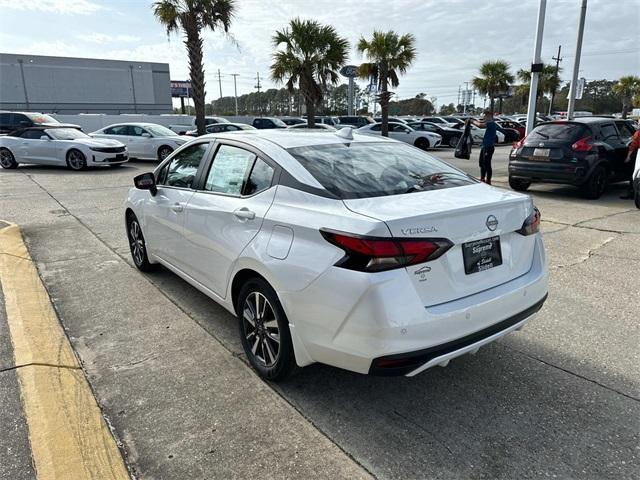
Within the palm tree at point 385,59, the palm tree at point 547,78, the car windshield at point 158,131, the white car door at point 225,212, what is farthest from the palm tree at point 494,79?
the white car door at point 225,212

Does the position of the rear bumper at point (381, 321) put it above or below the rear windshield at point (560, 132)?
below

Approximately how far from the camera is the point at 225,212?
10.7 ft

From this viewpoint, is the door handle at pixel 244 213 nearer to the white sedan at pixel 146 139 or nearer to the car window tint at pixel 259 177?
the car window tint at pixel 259 177

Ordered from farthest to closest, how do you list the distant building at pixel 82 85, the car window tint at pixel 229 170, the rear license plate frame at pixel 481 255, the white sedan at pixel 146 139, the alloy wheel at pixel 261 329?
the distant building at pixel 82 85
the white sedan at pixel 146 139
the car window tint at pixel 229 170
the alloy wheel at pixel 261 329
the rear license plate frame at pixel 481 255

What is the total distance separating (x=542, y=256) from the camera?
9.96 ft

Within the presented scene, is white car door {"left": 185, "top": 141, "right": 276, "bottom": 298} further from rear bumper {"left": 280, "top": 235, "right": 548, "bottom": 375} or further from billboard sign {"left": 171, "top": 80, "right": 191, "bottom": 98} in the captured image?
billboard sign {"left": 171, "top": 80, "right": 191, "bottom": 98}

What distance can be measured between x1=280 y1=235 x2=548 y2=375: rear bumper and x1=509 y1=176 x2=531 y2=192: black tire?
859 cm

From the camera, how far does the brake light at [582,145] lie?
29.9 feet

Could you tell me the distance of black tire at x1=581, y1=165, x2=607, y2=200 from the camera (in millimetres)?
9211

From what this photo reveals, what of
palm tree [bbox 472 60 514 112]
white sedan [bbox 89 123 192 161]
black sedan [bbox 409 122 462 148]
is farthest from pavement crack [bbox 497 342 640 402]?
palm tree [bbox 472 60 514 112]

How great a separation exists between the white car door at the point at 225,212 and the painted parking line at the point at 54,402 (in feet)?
3.58

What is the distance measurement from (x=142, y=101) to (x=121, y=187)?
58.6 m

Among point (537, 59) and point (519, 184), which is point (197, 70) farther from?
point (519, 184)

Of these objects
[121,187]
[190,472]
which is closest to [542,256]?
[190,472]
